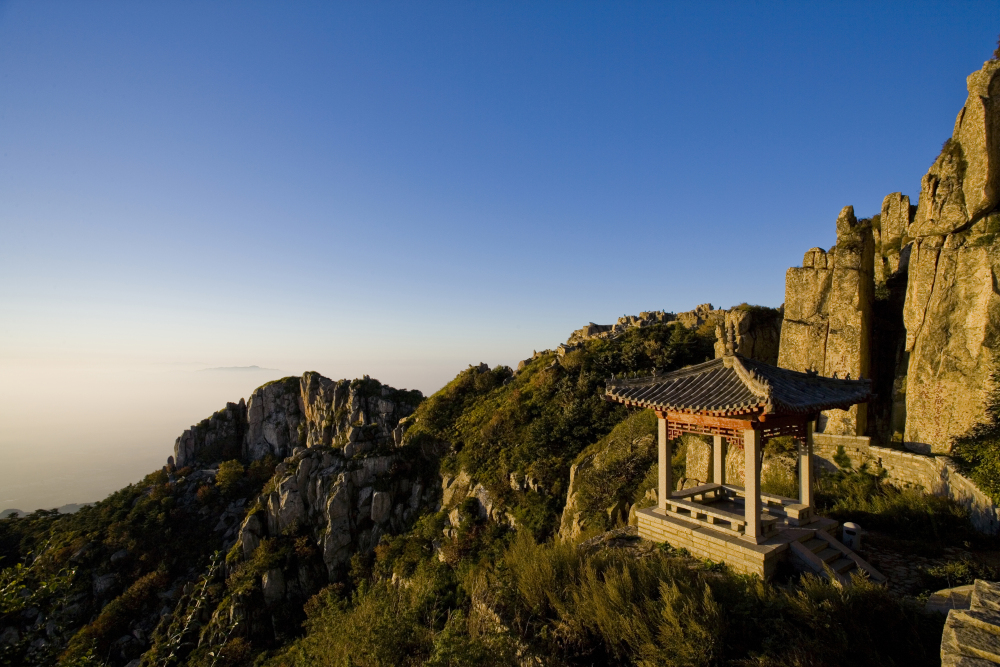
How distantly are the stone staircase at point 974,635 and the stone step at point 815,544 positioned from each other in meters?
3.55

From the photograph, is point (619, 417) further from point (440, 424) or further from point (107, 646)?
point (107, 646)

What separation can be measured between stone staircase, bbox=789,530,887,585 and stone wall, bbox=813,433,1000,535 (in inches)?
131

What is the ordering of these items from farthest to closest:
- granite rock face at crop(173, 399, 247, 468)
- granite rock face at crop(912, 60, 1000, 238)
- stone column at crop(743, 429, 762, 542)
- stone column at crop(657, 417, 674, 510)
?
1. granite rock face at crop(173, 399, 247, 468)
2. granite rock face at crop(912, 60, 1000, 238)
3. stone column at crop(657, 417, 674, 510)
4. stone column at crop(743, 429, 762, 542)

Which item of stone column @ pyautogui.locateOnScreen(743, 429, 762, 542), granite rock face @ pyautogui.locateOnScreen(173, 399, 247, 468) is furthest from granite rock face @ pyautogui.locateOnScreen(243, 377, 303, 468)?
stone column @ pyautogui.locateOnScreen(743, 429, 762, 542)

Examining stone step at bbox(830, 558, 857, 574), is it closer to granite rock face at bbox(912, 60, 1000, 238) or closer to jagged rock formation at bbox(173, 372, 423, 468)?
granite rock face at bbox(912, 60, 1000, 238)

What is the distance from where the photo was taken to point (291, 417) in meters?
43.1

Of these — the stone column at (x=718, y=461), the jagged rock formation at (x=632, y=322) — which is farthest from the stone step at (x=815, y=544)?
the jagged rock formation at (x=632, y=322)

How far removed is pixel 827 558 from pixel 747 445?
2367mm

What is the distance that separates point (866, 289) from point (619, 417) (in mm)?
9735

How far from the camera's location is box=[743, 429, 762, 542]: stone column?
7.52 m

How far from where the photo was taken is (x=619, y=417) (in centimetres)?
1950

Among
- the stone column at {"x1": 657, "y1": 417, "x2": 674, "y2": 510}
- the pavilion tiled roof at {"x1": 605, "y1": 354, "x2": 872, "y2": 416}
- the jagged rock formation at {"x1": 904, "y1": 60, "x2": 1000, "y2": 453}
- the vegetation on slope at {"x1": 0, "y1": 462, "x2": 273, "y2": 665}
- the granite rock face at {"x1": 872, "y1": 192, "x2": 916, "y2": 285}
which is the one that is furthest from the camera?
the vegetation on slope at {"x1": 0, "y1": 462, "x2": 273, "y2": 665}

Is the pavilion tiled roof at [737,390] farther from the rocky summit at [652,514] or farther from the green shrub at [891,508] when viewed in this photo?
the green shrub at [891,508]

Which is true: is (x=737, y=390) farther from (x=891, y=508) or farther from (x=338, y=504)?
(x=338, y=504)
